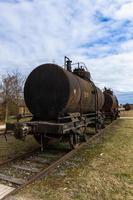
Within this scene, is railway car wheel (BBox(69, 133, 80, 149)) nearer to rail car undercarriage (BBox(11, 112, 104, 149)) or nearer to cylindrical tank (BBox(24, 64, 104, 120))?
rail car undercarriage (BBox(11, 112, 104, 149))

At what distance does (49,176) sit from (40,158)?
2.25m

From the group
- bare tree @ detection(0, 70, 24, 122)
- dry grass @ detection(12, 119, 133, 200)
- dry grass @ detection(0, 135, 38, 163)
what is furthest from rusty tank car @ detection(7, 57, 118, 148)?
bare tree @ detection(0, 70, 24, 122)

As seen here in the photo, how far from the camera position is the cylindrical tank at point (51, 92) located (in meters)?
9.94

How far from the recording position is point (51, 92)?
33.4 feet

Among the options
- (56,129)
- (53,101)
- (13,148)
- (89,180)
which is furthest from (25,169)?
(13,148)

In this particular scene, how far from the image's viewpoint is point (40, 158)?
9.39 metres

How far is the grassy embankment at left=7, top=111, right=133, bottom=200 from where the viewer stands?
586 cm

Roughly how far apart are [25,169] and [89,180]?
2.10m

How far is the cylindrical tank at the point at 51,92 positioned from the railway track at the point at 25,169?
1.52 metres

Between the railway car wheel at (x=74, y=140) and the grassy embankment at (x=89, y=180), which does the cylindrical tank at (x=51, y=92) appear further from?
the grassy embankment at (x=89, y=180)

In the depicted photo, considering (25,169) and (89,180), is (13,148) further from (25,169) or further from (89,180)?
(89,180)

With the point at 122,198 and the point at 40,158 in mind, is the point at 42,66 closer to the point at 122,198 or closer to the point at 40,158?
the point at 40,158

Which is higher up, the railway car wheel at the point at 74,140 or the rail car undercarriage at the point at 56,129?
the rail car undercarriage at the point at 56,129

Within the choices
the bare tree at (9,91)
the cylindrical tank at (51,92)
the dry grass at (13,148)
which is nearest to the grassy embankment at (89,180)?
the cylindrical tank at (51,92)
